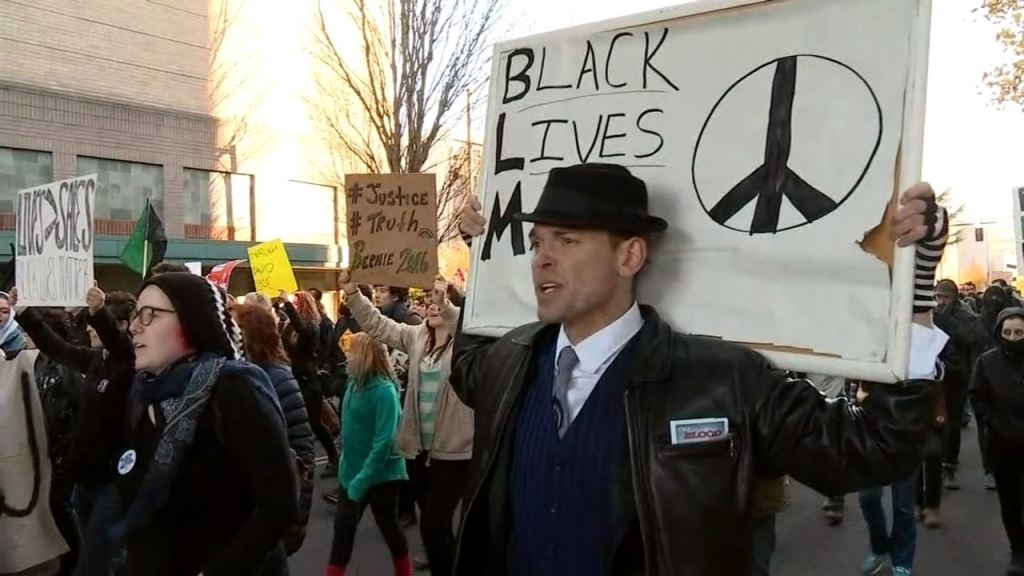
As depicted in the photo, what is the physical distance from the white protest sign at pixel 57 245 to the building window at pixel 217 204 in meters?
17.5

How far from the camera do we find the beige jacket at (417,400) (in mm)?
5414

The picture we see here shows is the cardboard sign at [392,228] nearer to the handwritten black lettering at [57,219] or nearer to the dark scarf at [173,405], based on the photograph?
the dark scarf at [173,405]

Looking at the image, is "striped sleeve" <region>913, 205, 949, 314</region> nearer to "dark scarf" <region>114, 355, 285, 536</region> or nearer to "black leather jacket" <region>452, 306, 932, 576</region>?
"black leather jacket" <region>452, 306, 932, 576</region>

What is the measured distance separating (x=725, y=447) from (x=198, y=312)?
1.87 meters

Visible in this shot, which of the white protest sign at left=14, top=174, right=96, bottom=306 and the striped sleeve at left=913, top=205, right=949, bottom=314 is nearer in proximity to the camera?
the striped sleeve at left=913, top=205, right=949, bottom=314

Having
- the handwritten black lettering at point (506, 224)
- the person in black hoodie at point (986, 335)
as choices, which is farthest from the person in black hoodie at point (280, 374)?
the person in black hoodie at point (986, 335)

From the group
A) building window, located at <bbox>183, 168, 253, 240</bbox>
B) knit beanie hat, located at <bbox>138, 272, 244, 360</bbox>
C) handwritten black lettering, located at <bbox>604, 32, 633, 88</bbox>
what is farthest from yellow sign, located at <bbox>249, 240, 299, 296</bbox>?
building window, located at <bbox>183, 168, 253, 240</bbox>

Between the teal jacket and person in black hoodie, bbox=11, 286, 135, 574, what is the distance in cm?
146

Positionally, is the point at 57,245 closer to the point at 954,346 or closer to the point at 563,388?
the point at 563,388

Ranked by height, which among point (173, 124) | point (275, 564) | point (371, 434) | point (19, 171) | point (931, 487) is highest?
point (173, 124)

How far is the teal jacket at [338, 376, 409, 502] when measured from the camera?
559 centimetres

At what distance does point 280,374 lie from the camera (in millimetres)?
4766

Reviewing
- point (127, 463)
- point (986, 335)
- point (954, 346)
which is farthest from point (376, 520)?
point (986, 335)

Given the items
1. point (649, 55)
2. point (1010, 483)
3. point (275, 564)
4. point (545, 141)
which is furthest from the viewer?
point (1010, 483)
